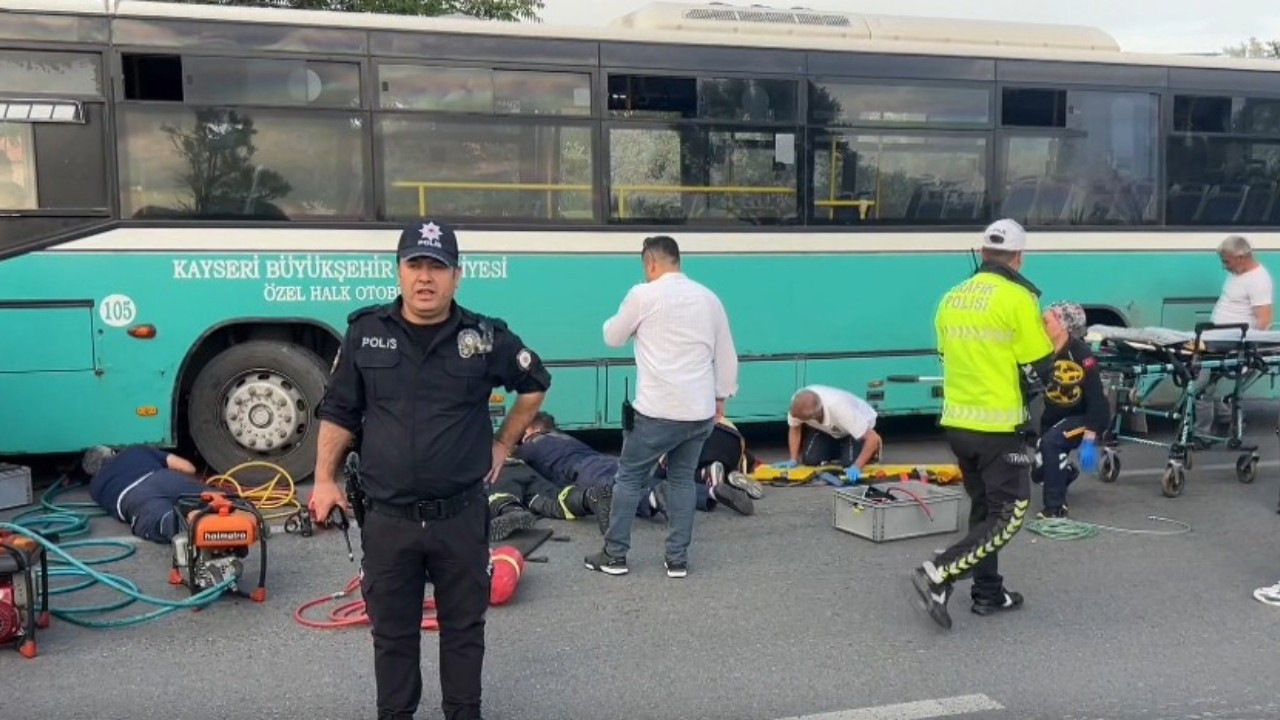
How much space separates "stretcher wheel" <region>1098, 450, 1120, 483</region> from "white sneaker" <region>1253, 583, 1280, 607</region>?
2.75m

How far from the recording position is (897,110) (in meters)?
9.60

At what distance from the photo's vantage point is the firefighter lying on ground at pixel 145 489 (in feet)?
22.3

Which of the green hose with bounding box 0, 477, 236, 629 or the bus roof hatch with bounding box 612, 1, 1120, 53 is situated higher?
the bus roof hatch with bounding box 612, 1, 1120, 53

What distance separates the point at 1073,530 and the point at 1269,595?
143 cm

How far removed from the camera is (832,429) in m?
8.74

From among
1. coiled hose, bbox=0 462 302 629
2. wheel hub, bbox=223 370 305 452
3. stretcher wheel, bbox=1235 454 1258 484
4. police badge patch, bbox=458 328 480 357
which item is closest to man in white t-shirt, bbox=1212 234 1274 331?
stretcher wheel, bbox=1235 454 1258 484

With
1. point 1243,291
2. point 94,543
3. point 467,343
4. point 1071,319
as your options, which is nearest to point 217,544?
point 94,543

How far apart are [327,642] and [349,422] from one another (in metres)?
1.74

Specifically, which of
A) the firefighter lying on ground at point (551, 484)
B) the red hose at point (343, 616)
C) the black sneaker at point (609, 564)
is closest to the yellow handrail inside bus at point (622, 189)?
the firefighter lying on ground at point (551, 484)

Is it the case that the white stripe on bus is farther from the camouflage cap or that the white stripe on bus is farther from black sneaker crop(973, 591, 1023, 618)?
black sneaker crop(973, 591, 1023, 618)

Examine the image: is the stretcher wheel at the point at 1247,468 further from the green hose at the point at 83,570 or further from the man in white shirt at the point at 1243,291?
the green hose at the point at 83,570

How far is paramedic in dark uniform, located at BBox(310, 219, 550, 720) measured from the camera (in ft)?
12.5

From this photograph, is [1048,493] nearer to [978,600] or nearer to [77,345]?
[978,600]

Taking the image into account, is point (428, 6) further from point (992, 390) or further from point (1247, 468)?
point (992, 390)
